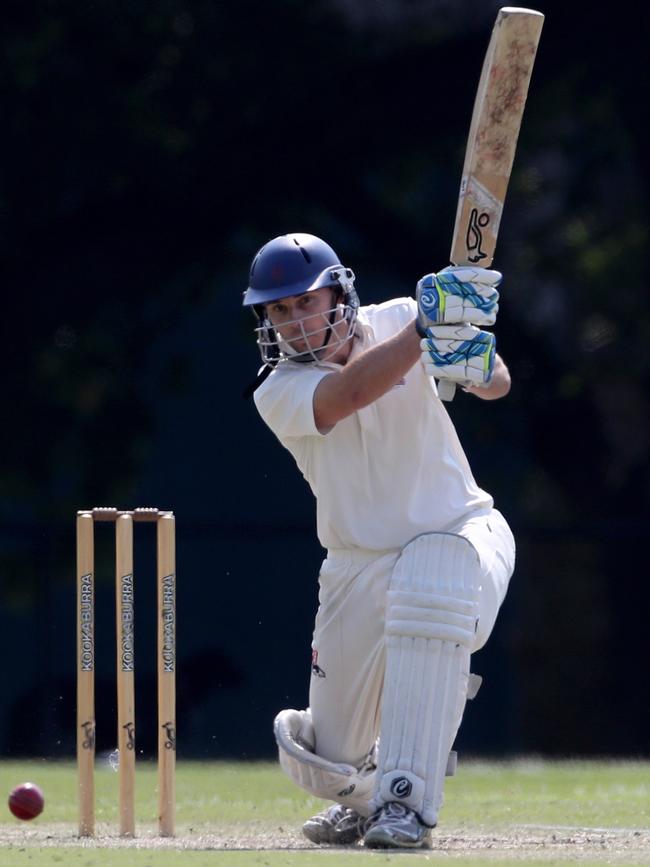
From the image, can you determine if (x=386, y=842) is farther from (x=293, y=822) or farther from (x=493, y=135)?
(x=493, y=135)

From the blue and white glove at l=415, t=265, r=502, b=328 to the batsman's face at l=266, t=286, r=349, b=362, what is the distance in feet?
1.07

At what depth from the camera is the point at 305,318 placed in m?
4.23

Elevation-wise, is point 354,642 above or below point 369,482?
below

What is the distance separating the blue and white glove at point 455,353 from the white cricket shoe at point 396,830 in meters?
0.86

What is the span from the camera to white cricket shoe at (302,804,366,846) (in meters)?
4.26

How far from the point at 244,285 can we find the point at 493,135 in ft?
20.6

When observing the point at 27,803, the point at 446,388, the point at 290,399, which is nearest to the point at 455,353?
the point at 446,388

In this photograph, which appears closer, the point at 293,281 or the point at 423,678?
the point at 423,678

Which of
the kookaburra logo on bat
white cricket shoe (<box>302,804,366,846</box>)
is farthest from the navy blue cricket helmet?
white cricket shoe (<box>302,804,366,846</box>)

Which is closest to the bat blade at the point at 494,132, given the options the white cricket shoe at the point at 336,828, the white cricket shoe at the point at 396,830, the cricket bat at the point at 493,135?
the cricket bat at the point at 493,135

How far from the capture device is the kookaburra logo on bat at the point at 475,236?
411cm

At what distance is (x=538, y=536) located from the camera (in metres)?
10.0

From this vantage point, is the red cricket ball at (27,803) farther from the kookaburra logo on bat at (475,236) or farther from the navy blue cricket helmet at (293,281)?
the kookaburra logo on bat at (475,236)

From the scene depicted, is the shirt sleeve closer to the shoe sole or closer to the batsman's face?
the batsman's face
